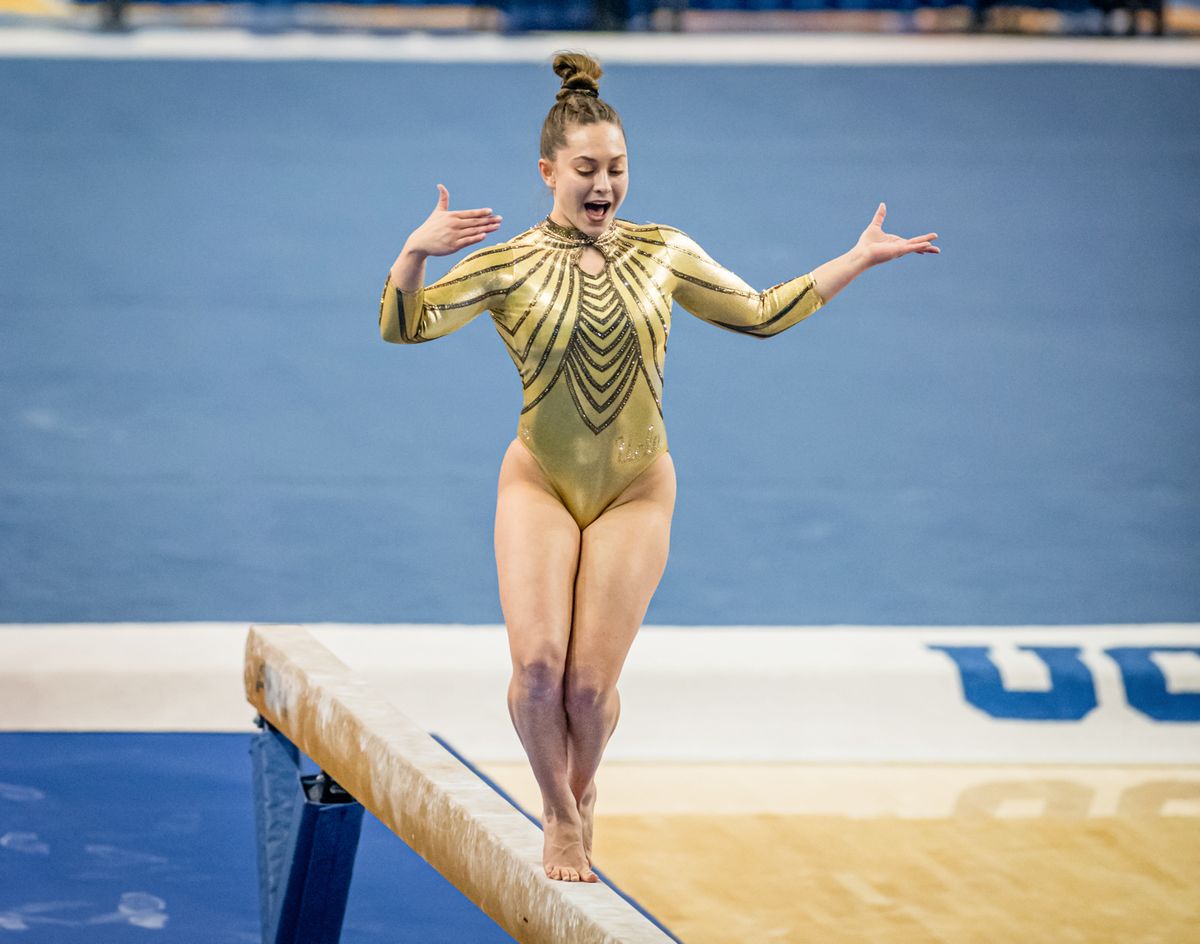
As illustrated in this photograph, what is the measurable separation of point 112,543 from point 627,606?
3.97 m

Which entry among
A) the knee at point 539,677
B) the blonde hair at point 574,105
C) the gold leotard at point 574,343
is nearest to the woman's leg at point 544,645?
the knee at point 539,677

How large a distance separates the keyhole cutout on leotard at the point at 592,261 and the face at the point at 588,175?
0.09ft

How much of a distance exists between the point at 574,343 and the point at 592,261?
0.53 ft

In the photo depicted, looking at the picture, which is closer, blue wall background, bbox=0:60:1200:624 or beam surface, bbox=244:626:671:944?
beam surface, bbox=244:626:671:944

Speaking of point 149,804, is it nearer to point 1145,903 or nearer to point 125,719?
point 125,719

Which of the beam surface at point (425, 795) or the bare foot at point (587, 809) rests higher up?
the bare foot at point (587, 809)

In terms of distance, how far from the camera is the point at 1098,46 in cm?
993

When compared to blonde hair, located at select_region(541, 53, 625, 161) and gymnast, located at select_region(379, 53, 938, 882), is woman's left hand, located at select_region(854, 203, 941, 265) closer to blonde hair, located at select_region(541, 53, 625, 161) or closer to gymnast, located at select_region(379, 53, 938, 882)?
gymnast, located at select_region(379, 53, 938, 882)

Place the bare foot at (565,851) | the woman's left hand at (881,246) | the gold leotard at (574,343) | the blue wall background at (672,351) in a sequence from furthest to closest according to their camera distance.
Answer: the blue wall background at (672,351) → the woman's left hand at (881,246) → the gold leotard at (574,343) → the bare foot at (565,851)

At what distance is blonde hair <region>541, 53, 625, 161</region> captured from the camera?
9.05ft

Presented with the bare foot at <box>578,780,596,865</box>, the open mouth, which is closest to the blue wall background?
the bare foot at <box>578,780,596,865</box>

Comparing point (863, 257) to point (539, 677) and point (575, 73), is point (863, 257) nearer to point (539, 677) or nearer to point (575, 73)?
point (575, 73)

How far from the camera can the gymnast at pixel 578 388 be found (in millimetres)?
2664

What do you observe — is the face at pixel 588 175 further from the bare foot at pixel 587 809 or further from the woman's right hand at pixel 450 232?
the bare foot at pixel 587 809
